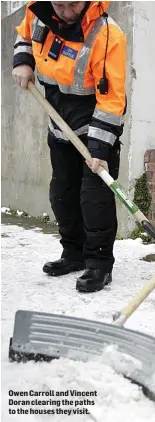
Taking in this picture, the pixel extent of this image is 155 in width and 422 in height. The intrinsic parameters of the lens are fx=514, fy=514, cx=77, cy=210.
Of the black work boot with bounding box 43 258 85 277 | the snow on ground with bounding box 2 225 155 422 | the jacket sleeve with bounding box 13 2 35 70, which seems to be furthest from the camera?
the black work boot with bounding box 43 258 85 277

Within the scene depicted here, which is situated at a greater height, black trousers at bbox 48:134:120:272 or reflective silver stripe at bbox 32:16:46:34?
reflective silver stripe at bbox 32:16:46:34

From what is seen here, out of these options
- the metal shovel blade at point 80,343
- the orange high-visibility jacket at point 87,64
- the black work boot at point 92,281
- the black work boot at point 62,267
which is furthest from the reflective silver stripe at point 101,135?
the metal shovel blade at point 80,343

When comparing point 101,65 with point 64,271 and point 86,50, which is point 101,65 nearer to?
point 86,50

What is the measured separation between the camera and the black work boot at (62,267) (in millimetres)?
2684

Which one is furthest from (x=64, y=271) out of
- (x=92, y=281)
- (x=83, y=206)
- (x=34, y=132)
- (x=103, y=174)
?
(x=34, y=132)

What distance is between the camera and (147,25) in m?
3.62

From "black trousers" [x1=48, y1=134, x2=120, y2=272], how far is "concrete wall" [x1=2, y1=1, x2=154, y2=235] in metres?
1.08

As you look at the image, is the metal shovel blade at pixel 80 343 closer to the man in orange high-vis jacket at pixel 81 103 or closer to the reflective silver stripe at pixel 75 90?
the man in orange high-vis jacket at pixel 81 103

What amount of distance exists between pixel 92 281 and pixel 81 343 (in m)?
0.82

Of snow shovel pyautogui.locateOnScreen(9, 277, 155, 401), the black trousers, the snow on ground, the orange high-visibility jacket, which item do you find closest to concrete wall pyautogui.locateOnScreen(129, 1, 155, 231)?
the snow on ground

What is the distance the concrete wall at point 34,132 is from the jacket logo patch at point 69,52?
56.7 inches

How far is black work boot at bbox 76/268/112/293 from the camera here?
238 cm

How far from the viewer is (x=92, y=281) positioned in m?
2.40

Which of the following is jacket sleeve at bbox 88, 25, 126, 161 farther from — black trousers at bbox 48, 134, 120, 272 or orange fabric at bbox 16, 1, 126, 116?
black trousers at bbox 48, 134, 120, 272
